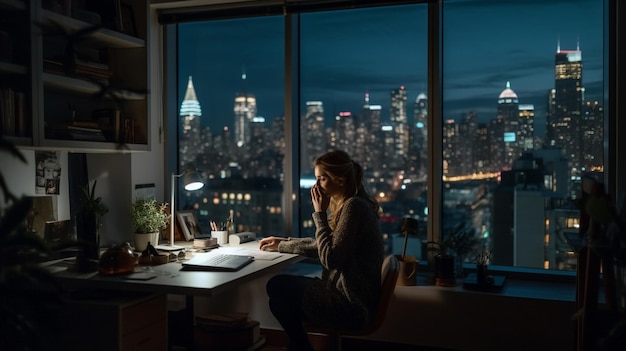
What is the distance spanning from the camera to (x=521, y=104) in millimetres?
3537

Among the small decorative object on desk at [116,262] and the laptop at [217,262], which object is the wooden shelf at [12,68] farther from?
the laptop at [217,262]

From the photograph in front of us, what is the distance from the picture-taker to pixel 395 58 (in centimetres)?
377

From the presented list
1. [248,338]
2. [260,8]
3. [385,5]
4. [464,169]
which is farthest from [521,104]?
[248,338]

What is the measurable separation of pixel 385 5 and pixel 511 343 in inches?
81.4

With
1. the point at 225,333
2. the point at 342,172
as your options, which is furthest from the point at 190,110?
the point at 342,172

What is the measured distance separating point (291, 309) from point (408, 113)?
1.58 m

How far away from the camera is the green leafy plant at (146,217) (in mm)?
3410

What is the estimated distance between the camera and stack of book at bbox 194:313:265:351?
332cm

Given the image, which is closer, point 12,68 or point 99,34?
point 12,68

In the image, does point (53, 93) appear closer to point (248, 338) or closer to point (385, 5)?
point (248, 338)

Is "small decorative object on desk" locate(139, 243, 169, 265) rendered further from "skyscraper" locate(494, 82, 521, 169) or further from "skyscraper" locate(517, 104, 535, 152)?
"skyscraper" locate(517, 104, 535, 152)

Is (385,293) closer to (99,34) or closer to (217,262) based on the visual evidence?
(217,262)

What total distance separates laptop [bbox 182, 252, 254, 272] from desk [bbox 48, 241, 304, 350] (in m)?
0.03

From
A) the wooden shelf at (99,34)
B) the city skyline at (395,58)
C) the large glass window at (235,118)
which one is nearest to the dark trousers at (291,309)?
the large glass window at (235,118)
